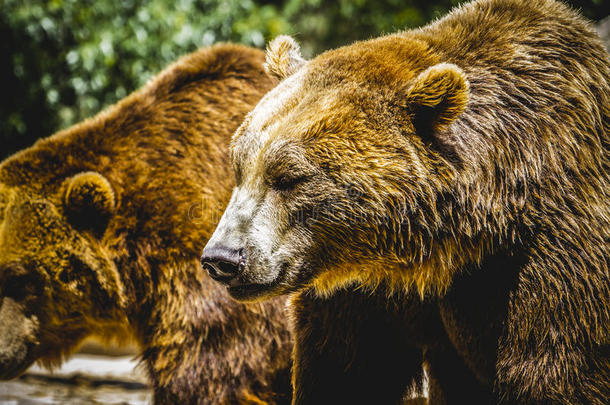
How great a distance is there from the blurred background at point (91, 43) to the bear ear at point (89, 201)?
4075mm

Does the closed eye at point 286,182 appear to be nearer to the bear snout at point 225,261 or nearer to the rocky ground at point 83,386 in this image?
the bear snout at point 225,261

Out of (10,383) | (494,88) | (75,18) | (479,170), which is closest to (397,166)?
(479,170)

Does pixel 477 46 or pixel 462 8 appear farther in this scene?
pixel 462 8

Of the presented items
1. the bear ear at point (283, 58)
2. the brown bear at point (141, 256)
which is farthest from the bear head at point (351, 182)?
the brown bear at point (141, 256)

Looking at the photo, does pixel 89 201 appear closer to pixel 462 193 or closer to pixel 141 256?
pixel 141 256

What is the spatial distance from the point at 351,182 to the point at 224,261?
20.7 inches

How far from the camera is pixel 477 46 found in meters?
2.40

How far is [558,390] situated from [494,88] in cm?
108

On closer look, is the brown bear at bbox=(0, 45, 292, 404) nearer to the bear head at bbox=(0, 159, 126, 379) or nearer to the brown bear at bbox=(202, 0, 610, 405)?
the bear head at bbox=(0, 159, 126, 379)

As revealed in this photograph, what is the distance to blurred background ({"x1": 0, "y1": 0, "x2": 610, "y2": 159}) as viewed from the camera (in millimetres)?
7383

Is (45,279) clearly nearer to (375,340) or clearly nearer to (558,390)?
(375,340)

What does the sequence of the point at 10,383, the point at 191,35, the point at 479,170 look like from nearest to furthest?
1. the point at 479,170
2. the point at 10,383
3. the point at 191,35

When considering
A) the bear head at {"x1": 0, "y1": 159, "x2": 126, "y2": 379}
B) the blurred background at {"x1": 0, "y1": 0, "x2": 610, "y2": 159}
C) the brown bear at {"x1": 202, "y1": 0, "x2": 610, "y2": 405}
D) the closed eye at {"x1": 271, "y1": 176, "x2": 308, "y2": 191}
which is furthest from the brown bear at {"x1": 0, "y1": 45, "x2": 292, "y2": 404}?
the blurred background at {"x1": 0, "y1": 0, "x2": 610, "y2": 159}

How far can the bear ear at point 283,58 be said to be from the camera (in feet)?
8.92
